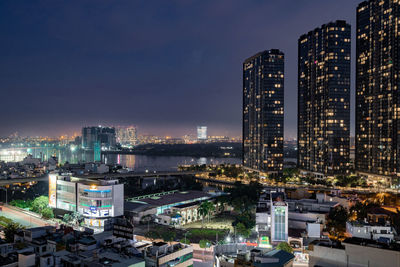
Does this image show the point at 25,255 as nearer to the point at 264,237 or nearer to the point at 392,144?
the point at 264,237

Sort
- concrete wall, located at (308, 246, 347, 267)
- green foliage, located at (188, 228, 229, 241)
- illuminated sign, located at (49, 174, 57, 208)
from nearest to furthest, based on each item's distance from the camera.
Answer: concrete wall, located at (308, 246, 347, 267) < green foliage, located at (188, 228, 229, 241) < illuminated sign, located at (49, 174, 57, 208)

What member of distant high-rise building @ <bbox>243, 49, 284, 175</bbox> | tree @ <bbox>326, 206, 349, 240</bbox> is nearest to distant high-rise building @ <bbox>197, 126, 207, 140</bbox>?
distant high-rise building @ <bbox>243, 49, 284, 175</bbox>

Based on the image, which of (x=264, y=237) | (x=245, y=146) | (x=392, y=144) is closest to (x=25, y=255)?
(x=264, y=237)

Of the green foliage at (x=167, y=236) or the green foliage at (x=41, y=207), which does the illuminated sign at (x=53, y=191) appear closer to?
the green foliage at (x=41, y=207)

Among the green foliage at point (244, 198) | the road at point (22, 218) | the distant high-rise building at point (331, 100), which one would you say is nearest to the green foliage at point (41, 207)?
the road at point (22, 218)

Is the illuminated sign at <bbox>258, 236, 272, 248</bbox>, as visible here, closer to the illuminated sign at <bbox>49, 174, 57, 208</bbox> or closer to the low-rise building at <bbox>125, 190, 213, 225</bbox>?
the low-rise building at <bbox>125, 190, 213, 225</bbox>

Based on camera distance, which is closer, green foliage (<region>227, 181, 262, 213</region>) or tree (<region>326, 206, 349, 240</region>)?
tree (<region>326, 206, 349, 240</region>)
